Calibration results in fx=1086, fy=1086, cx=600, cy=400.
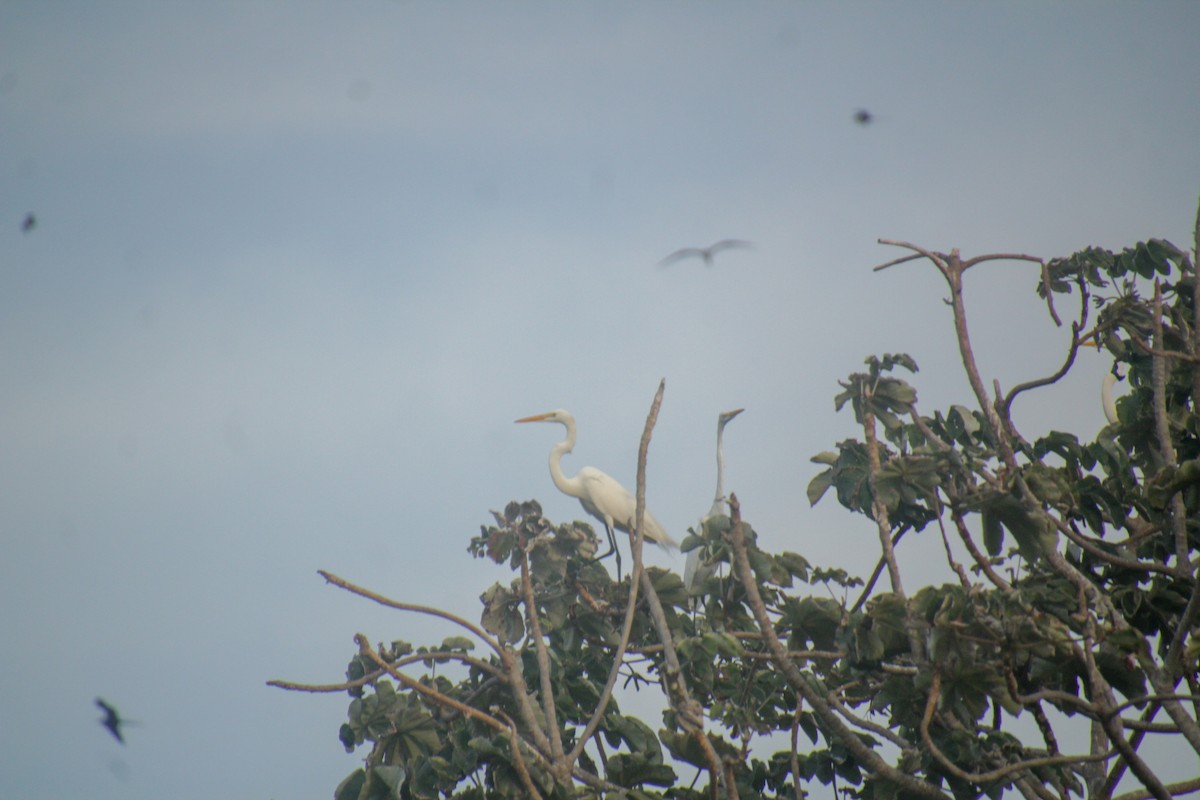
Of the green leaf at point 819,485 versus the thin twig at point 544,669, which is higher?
the green leaf at point 819,485

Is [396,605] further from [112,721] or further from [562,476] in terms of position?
[562,476]

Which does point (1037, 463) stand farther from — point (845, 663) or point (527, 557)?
point (527, 557)

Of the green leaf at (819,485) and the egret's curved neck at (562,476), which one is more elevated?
the egret's curved neck at (562,476)

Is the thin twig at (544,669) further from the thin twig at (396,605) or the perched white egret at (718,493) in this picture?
the perched white egret at (718,493)

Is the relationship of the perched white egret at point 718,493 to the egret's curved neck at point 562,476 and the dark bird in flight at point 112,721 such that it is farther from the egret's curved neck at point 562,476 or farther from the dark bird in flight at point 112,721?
the dark bird in flight at point 112,721

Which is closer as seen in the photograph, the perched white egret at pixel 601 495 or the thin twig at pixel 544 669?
the thin twig at pixel 544 669

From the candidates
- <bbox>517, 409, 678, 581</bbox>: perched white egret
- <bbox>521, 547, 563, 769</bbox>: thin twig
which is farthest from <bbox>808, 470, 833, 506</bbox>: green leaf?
<bbox>517, 409, 678, 581</bbox>: perched white egret

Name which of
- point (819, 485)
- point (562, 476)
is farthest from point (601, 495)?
point (819, 485)

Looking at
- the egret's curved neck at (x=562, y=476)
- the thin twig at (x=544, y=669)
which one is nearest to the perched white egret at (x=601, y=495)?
the egret's curved neck at (x=562, y=476)

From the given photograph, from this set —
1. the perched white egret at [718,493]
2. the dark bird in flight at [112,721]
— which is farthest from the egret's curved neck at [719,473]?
the dark bird in flight at [112,721]

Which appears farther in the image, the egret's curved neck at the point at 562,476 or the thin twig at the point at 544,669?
the egret's curved neck at the point at 562,476

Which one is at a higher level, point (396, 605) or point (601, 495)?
point (601, 495)

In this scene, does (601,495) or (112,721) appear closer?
(112,721)

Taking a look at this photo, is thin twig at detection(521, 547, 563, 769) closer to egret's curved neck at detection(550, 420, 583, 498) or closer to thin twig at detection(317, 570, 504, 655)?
thin twig at detection(317, 570, 504, 655)
